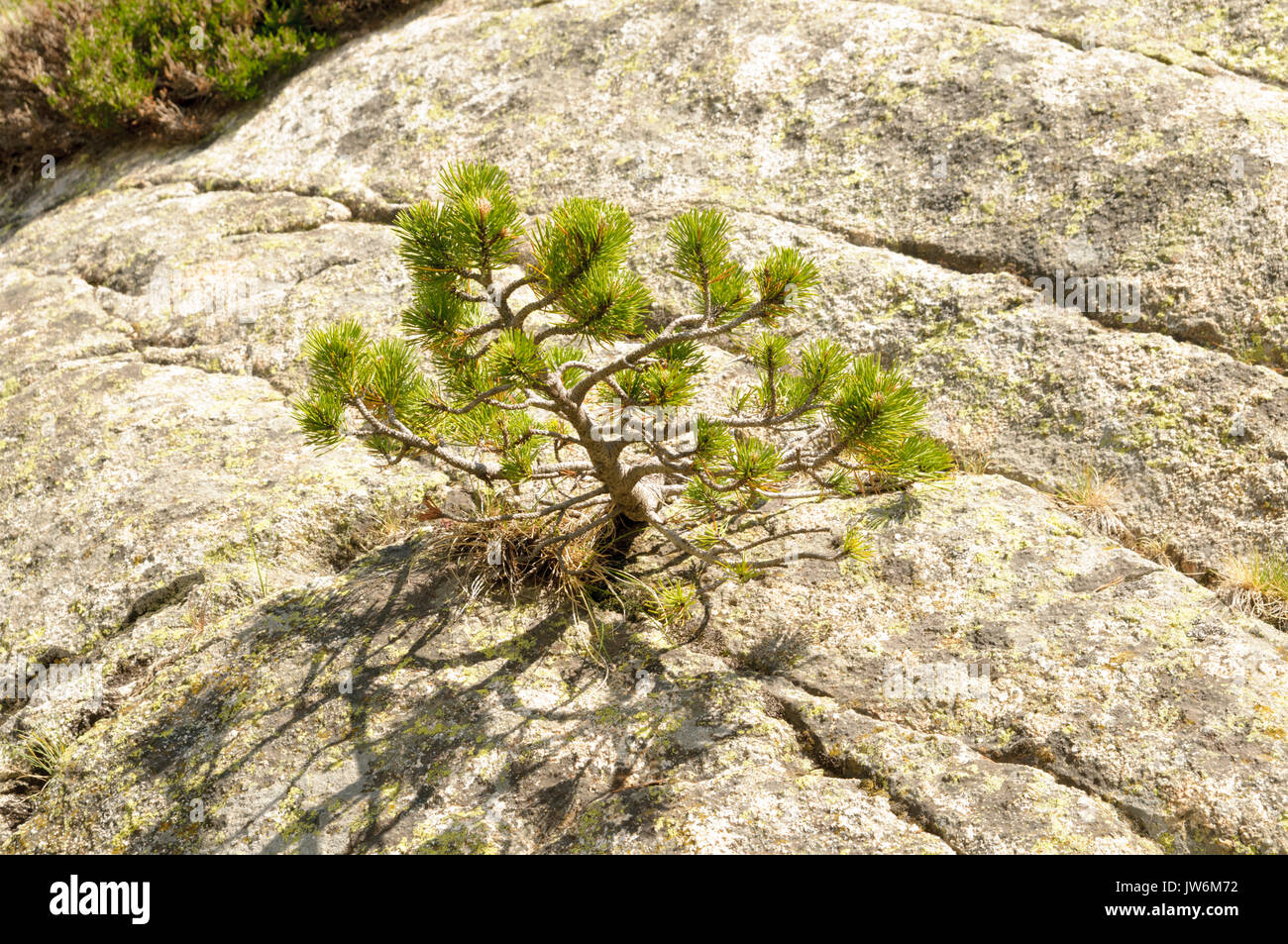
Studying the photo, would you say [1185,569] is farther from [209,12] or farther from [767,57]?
[209,12]

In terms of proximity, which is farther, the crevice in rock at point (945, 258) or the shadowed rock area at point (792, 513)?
the crevice in rock at point (945, 258)

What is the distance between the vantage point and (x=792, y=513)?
475 cm

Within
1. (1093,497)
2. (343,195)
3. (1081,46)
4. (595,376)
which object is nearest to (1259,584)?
(1093,497)

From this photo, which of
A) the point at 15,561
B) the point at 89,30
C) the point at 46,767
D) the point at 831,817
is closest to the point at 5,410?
the point at 15,561

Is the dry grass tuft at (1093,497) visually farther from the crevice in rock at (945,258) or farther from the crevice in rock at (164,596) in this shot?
the crevice in rock at (164,596)

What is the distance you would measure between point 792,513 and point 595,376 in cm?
162

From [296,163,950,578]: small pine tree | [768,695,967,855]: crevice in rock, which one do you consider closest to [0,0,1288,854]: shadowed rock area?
[768,695,967,855]: crevice in rock

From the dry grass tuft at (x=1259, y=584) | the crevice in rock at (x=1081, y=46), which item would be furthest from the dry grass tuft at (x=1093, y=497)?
the crevice in rock at (x=1081, y=46)

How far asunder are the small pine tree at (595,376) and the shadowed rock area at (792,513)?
0.69 m

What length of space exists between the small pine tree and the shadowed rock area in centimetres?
69

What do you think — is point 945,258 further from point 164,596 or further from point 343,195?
point 164,596

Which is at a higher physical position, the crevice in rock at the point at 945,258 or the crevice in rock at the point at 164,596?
the crevice in rock at the point at 945,258

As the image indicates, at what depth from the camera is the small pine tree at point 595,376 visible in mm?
3260

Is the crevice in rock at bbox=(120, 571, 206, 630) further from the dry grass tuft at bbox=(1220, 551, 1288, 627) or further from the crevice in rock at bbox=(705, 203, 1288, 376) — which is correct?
the dry grass tuft at bbox=(1220, 551, 1288, 627)
